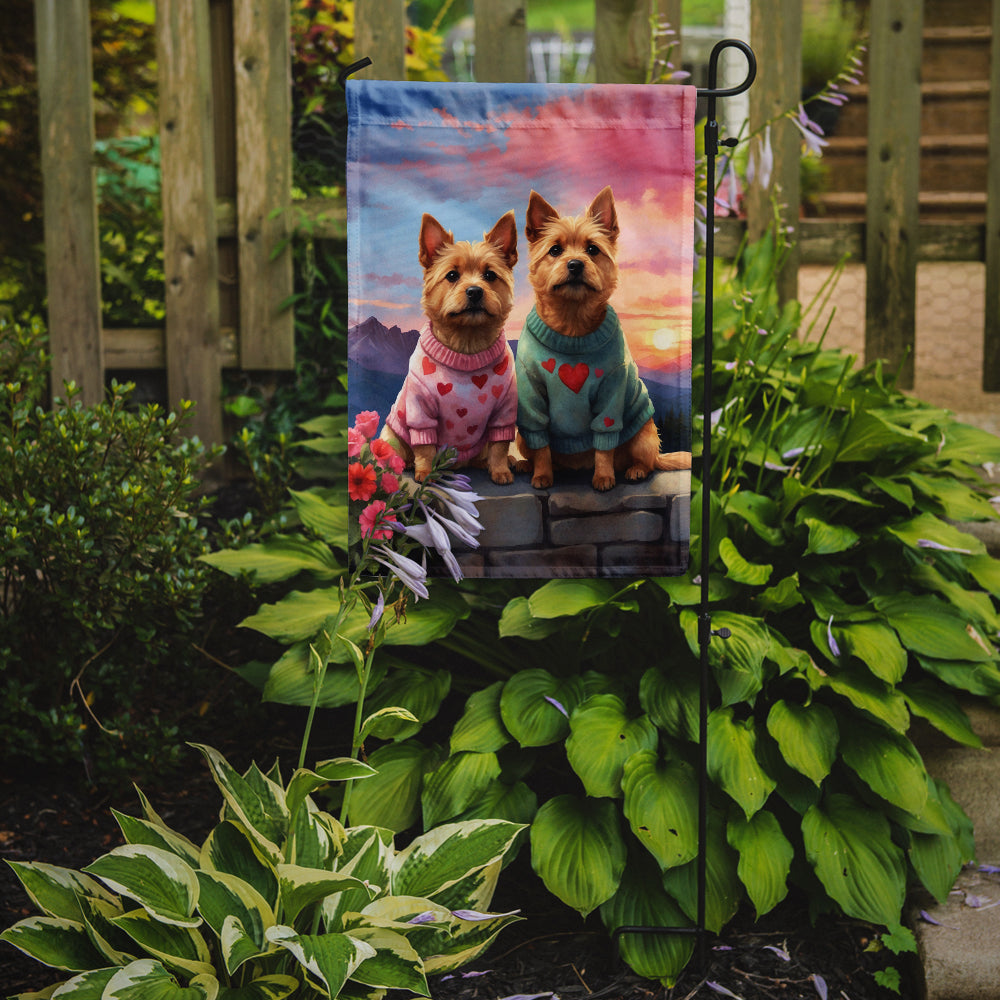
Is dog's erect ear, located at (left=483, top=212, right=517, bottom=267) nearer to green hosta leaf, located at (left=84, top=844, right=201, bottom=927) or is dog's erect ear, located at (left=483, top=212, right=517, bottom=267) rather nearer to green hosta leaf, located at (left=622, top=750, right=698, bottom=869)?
green hosta leaf, located at (left=622, top=750, right=698, bottom=869)

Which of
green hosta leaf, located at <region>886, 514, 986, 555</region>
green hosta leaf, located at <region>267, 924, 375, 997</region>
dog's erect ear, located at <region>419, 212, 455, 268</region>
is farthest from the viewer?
green hosta leaf, located at <region>886, 514, 986, 555</region>

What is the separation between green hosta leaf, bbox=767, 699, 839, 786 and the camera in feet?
6.25

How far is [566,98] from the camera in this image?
172cm

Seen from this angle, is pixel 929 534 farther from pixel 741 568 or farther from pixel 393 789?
pixel 393 789

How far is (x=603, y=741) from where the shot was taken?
1.92m

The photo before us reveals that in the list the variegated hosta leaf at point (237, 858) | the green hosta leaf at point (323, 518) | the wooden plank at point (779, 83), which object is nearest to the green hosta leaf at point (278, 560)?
the green hosta leaf at point (323, 518)

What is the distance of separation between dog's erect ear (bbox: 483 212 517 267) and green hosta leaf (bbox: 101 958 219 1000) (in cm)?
125

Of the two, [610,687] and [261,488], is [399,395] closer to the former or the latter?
[610,687]

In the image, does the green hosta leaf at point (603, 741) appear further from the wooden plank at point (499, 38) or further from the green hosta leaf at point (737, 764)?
the wooden plank at point (499, 38)

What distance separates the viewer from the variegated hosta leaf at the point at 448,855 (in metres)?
1.67

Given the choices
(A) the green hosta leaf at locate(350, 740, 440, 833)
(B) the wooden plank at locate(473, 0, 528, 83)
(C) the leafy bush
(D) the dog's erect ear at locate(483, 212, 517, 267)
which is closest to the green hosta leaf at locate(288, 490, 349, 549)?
(C) the leafy bush

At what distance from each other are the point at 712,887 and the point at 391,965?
27.6 inches

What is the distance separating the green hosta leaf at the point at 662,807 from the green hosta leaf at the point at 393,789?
0.42 meters

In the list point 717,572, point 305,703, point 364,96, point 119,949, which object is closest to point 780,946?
point 717,572
